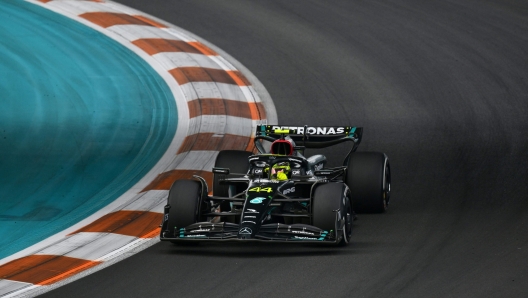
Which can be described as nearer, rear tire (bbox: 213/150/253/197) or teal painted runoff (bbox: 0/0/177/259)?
rear tire (bbox: 213/150/253/197)

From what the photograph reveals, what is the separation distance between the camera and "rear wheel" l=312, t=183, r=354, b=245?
8.95 m

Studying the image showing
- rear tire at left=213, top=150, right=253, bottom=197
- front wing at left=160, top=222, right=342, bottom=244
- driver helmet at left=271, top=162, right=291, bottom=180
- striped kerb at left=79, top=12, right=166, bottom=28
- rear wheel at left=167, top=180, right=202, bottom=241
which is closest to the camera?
front wing at left=160, top=222, right=342, bottom=244

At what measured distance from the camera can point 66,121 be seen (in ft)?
44.3

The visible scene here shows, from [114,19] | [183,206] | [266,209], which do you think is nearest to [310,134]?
[266,209]

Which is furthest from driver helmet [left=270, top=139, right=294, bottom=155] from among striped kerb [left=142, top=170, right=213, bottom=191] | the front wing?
striped kerb [left=142, top=170, right=213, bottom=191]

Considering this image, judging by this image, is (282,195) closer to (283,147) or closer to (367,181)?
(283,147)

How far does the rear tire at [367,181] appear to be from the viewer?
33.8 ft

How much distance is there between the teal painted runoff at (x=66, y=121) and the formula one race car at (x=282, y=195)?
169 centimetres

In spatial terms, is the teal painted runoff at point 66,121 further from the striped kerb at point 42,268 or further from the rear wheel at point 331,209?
the rear wheel at point 331,209

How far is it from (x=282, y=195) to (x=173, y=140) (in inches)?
164

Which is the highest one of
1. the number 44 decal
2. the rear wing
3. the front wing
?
the rear wing

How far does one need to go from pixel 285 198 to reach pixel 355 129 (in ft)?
6.37

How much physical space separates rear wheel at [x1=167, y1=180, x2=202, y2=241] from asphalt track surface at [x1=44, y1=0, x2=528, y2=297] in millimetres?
262

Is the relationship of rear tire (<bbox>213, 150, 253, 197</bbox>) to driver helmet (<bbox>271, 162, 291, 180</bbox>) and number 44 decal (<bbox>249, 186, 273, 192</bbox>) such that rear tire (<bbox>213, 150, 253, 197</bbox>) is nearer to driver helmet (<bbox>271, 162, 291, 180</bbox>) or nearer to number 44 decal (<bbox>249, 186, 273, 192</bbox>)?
driver helmet (<bbox>271, 162, 291, 180</bbox>)
